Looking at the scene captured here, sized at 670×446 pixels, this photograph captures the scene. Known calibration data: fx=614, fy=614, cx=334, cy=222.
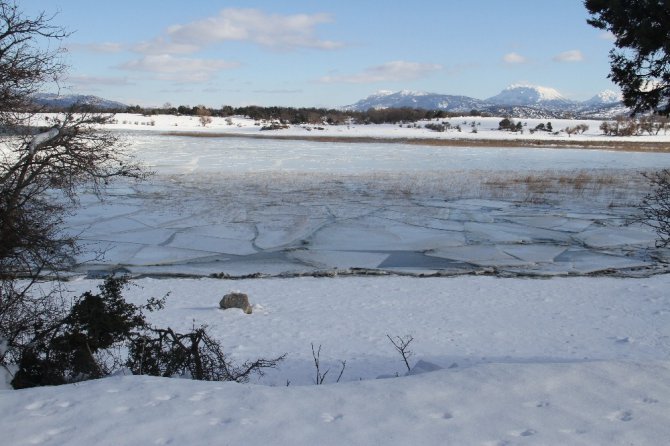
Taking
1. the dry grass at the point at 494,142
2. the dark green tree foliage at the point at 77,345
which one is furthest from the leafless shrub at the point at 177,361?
the dry grass at the point at 494,142

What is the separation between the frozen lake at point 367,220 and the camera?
12.0m

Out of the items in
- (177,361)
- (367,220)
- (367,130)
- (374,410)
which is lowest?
(177,361)

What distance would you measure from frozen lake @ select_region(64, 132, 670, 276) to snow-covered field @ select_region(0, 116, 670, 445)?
0.08 meters

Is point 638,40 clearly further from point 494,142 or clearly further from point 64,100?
point 494,142

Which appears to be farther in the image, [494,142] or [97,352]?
[494,142]

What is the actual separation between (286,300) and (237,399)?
5.02 metres

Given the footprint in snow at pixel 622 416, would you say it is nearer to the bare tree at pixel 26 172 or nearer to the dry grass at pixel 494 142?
the bare tree at pixel 26 172

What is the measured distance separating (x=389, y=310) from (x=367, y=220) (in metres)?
6.59

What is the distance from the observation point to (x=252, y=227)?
14781 millimetres

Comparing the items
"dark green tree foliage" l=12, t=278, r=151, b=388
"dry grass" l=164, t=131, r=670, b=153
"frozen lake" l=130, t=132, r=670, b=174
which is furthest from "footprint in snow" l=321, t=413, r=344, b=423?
"dry grass" l=164, t=131, r=670, b=153

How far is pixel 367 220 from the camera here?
15719mm

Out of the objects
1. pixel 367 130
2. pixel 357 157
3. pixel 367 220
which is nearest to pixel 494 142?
pixel 367 130

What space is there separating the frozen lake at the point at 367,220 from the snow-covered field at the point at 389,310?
0.26 ft

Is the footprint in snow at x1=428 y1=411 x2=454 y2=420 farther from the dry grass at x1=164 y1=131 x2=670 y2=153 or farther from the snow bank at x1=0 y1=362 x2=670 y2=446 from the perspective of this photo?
the dry grass at x1=164 y1=131 x2=670 y2=153
